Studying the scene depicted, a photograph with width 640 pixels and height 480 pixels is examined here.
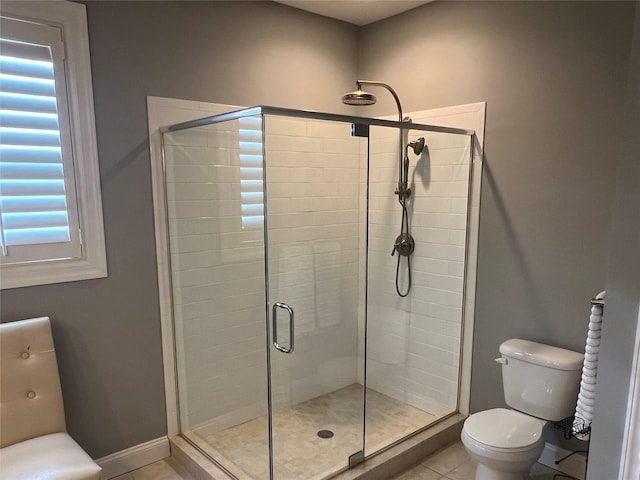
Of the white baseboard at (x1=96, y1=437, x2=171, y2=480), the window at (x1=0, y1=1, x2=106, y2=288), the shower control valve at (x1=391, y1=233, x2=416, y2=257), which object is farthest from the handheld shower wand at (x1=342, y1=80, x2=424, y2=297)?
the white baseboard at (x1=96, y1=437, x2=171, y2=480)

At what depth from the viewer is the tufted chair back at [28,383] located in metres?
1.94

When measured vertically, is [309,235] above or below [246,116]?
below

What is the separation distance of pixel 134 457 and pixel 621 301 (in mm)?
2487

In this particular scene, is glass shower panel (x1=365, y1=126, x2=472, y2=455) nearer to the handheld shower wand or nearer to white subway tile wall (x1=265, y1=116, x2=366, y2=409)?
the handheld shower wand

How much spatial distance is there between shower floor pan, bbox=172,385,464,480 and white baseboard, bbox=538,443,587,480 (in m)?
0.51

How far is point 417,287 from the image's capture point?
3002 mm

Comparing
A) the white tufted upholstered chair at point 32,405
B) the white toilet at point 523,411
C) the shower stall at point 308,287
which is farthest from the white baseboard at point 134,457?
the white toilet at point 523,411

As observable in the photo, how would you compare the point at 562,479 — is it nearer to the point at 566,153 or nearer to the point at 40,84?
the point at 566,153

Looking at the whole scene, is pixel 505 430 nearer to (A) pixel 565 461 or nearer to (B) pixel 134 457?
(A) pixel 565 461

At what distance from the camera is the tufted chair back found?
1938 mm

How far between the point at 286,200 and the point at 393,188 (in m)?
0.75

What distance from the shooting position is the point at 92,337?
2.30m

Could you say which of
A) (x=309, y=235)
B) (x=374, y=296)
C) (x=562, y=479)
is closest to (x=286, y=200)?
(x=309, y=235)

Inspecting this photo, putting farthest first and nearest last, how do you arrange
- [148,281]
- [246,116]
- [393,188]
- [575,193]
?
[393,188], [148,281], [575,193], [246,116]
